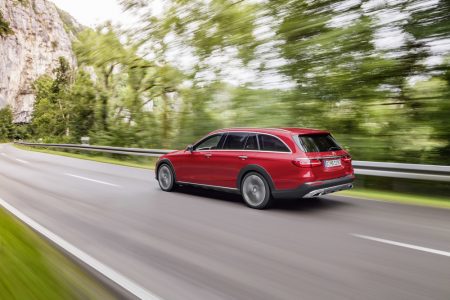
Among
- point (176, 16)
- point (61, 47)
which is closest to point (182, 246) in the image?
point (176, 16)

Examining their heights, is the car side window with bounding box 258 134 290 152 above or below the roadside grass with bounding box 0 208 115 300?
above

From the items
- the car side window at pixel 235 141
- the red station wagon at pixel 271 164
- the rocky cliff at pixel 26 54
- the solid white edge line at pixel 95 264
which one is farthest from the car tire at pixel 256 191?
the rocky cliff at pixel 26 54

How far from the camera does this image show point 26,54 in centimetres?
11350

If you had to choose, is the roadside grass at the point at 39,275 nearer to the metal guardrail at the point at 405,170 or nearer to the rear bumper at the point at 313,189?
the rear bumper at the point at 313,189

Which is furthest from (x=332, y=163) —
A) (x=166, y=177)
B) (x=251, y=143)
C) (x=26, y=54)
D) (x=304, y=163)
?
(x=26, y=54)

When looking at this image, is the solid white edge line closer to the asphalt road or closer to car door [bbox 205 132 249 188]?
the asphalt road

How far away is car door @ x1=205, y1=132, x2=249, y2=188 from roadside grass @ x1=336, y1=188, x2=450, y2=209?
104 inches

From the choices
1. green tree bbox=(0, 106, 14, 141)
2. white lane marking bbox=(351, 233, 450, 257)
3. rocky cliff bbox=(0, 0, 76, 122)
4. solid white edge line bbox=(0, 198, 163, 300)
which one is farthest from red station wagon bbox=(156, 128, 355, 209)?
rocky cliff bbox=(0, 0, 76, 122)

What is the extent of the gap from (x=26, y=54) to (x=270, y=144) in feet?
406

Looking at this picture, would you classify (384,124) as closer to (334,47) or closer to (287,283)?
(334,47)

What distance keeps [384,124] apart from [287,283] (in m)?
7.94

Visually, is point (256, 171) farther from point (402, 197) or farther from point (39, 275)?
point (39, 275)

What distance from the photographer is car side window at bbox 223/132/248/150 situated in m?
7.87

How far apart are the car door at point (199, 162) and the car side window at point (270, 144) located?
1.14 m
